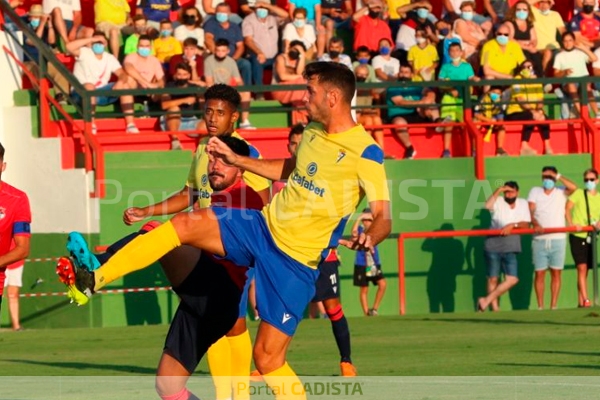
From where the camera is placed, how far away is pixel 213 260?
896 cm

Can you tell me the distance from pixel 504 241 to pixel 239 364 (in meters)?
11.6

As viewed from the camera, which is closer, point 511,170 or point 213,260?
point 213,260

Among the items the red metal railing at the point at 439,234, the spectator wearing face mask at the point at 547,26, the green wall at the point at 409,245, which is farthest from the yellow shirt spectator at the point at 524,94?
the red metal railing at the point at 439,234

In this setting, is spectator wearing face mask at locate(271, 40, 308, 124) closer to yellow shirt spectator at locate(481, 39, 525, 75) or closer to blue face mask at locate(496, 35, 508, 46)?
yellow shirt spectator at locate(481, 39, 525, 75)

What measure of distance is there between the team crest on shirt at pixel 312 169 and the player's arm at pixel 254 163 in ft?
1.36

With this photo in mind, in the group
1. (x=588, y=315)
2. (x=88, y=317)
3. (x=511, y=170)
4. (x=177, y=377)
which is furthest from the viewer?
(x=511, y=170)

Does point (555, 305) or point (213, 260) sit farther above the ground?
point (213, 260)

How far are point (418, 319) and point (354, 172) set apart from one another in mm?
10669

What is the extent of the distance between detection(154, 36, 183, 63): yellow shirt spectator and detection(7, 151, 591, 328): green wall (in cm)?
186

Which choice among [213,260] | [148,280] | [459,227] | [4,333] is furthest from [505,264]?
[213,260]

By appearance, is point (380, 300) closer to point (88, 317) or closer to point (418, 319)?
point (418, 319)

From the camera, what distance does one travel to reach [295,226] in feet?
28.0

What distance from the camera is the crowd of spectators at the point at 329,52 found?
21.4m

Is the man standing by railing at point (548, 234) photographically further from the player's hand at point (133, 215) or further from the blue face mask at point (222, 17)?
A: the player's hand at point (133, 215)
